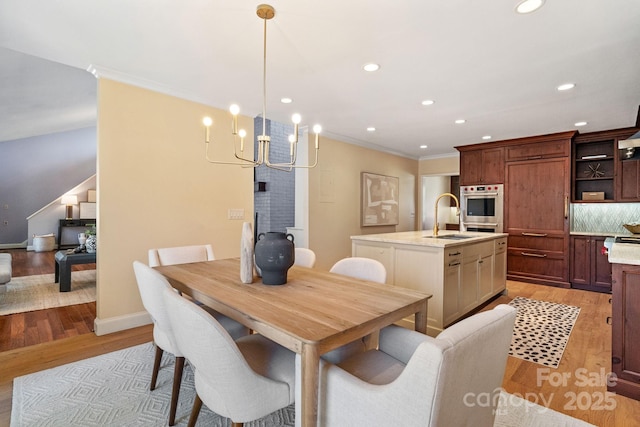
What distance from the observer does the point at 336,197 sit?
5254 millimetres

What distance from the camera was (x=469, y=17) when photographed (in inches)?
75.5

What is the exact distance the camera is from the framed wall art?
5.72 meters

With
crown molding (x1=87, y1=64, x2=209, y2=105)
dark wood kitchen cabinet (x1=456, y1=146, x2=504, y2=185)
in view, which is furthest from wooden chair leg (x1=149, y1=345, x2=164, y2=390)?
dark wood kitchen cabinet (x1=456, y1=146, x2=504, y2=185)

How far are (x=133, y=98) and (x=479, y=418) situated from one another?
351 cm

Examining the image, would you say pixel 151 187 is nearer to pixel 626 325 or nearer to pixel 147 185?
pixel 147 185

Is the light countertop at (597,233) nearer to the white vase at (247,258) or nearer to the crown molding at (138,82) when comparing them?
the white vase at (247,258)

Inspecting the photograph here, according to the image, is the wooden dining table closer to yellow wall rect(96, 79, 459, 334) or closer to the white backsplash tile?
yellow wall rect(96, 79, 459, 334)

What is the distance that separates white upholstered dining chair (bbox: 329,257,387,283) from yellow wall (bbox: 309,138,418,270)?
8.70ft

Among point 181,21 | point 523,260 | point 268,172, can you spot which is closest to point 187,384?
point 181,21

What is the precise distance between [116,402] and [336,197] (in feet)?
13.0

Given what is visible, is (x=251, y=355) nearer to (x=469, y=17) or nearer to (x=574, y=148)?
(x=469, y=17)

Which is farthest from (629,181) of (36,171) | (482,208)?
(36,171)

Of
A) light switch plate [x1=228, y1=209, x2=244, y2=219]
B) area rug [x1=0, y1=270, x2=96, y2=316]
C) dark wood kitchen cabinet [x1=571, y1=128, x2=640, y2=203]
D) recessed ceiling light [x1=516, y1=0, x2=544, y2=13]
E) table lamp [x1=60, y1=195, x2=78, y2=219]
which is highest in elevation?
recessed ceiling light [x1=516, y1=0, x2=544, y2=13]

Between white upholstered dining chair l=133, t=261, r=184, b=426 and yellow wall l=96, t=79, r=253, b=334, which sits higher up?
yellow wall l=96, t=79, r=253, b=334
